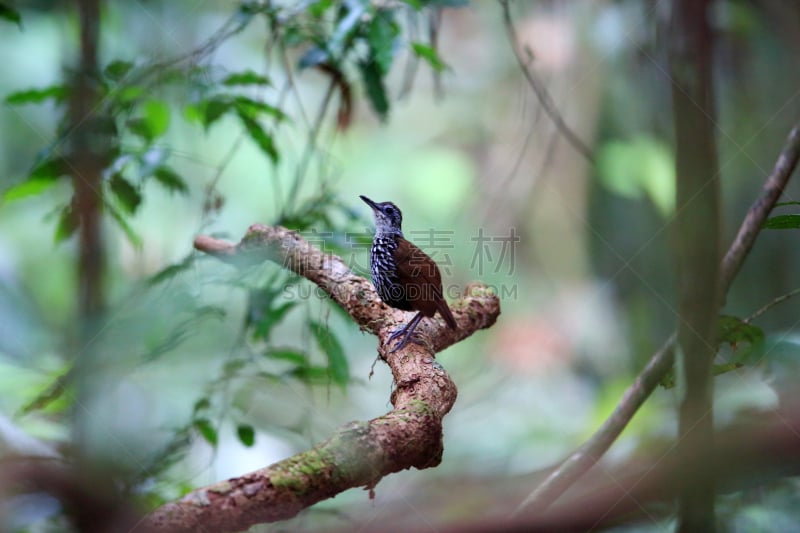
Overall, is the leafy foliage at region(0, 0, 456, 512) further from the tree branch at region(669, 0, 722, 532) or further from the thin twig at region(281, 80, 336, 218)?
the tree branch at region(669, 0, 722, 532)

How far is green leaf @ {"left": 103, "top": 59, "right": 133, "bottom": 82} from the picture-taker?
3543mm

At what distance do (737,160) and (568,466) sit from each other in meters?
3.86

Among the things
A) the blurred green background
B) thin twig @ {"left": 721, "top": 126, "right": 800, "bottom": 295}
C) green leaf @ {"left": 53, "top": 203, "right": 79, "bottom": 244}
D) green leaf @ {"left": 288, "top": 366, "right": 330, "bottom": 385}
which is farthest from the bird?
green leaf @ {"left": 53, "top": 203, "right": 79, "bottom": 244}

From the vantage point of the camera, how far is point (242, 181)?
6.46 m

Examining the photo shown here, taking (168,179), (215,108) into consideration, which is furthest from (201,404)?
(215,108)

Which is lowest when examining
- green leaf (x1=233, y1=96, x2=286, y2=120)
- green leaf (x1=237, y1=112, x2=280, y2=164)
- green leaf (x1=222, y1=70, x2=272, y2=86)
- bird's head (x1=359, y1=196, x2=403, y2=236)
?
bird's head (x1=359, y1=196, x2=403, y2=236)

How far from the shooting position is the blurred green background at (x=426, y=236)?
11.6 feet

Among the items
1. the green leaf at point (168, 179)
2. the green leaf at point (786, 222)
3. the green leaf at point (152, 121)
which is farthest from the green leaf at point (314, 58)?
the green leaf at point (786, 222)

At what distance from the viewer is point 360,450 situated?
6.01 feet

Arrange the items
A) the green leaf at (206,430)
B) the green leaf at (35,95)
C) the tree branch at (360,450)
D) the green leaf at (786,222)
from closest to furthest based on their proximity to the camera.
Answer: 1. the tree branch at (360,450)
2. the green leaf at (786,222)
3. the green leaf at (206,430)
4. the green leaf at (35,95)

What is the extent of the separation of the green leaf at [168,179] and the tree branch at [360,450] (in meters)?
0.64

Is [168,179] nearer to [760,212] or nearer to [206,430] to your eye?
[206,430]

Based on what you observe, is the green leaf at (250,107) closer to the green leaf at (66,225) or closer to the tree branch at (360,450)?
the tree branch at (360,450)

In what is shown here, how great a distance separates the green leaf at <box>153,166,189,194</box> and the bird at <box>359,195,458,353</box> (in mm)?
1117
